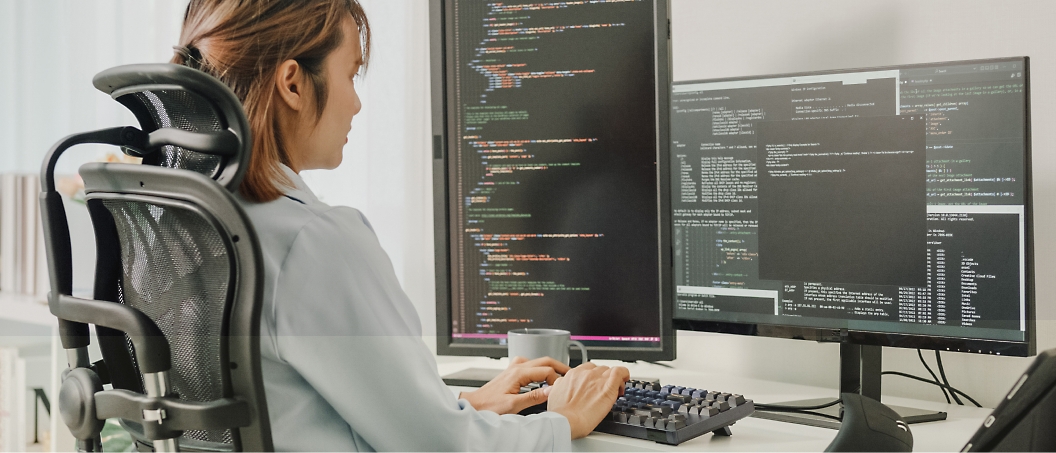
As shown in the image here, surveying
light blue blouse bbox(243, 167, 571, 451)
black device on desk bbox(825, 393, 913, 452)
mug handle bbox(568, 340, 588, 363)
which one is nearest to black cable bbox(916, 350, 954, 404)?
black device on desk bbox(825, 393, 913, 452)

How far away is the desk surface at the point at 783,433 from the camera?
91 cm

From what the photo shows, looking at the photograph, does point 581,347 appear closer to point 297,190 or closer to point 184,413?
point 297,190

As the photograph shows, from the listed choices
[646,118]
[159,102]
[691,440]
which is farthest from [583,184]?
[159,102]

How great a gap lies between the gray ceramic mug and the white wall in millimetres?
408

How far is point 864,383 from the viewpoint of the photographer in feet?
3.58

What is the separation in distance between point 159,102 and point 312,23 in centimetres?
19

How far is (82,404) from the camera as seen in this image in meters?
0.66

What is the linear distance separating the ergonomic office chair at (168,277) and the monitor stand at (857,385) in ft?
2.42

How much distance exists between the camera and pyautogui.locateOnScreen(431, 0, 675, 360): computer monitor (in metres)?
1.26

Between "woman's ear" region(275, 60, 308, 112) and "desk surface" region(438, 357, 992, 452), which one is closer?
"woman's ear" region(275, 60, 308, 112)

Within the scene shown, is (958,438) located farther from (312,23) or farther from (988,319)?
(312,23)

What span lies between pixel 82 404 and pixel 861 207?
96cm

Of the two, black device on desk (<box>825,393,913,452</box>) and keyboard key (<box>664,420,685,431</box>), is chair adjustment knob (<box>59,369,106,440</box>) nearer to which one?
keyboard key (<box>664,420,685,431</box>)

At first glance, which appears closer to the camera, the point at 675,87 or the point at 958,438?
the point at 958,438
